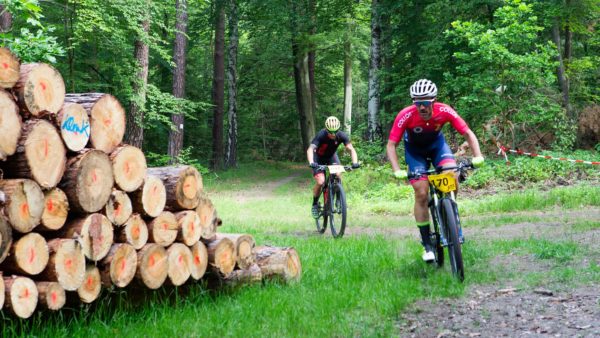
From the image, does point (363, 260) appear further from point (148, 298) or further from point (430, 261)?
point (148, 298)

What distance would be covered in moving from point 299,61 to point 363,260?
79.9 ft

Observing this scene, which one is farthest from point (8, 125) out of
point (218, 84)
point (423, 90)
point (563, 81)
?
point (218, 84)

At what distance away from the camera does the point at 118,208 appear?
539 centimetres

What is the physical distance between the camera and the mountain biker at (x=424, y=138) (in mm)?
7266

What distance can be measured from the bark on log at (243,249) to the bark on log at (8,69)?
2.64 m

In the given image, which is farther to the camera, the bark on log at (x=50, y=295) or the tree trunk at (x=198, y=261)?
the tree trunk at (x=198, y=261)

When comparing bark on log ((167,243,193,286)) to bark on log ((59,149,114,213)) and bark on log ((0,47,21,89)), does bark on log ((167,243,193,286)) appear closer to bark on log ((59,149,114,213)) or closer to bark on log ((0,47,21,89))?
bark on log ((59,149,114,213))

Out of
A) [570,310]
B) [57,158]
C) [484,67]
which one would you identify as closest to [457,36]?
[484,67]

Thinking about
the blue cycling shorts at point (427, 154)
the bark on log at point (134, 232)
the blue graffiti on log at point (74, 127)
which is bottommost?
the bark on log at point (134, 232)

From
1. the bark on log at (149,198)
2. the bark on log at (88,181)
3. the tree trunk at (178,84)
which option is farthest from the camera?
the tree trunk at (178,84)

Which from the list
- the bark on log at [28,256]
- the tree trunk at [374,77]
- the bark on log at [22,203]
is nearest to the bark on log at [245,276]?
the bark on log at [28,256]

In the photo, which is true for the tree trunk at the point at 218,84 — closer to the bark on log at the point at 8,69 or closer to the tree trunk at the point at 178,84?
the tree trunk at the point at 178,84

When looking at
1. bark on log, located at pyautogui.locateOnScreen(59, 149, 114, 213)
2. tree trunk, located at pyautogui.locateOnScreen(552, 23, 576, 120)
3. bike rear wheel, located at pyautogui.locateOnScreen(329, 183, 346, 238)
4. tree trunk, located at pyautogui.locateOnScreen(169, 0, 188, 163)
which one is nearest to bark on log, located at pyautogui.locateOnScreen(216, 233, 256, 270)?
bark on log, located at pyautogui.locateOnScreen(59, 149, 114, 213)

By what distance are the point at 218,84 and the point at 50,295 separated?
27.0m
